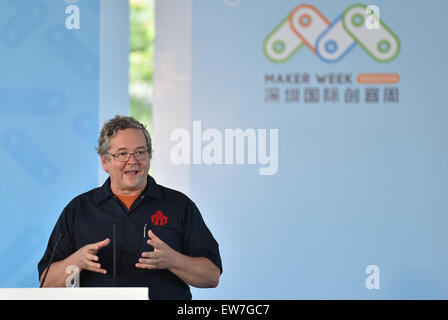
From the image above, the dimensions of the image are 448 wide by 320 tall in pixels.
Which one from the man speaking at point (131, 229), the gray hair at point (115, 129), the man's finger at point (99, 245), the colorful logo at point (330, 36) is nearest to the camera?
the man's finger at point (99, 245)

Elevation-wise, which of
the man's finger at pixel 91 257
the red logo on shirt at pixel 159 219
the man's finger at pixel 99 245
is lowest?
the man's finger at pixel 91 257

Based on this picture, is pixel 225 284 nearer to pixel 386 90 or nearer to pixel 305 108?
pixel 305 108

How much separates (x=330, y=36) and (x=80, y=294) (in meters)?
2.32

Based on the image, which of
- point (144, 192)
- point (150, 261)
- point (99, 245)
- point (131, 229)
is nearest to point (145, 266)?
point (150, 261)

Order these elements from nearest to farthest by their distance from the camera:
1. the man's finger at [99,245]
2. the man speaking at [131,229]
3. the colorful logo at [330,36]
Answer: the man's finger at [99,245], the man speaking at [131,229], the colorful logo at [330,36]

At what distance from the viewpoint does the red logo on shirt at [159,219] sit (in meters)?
2.68

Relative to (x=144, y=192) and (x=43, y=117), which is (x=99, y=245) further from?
(x=43, y=117)

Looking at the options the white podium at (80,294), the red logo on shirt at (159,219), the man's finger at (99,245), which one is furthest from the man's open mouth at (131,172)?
the white podium at (80,294)

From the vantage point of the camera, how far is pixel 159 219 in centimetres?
269

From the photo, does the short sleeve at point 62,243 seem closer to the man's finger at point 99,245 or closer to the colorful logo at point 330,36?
the man's finger at point 99,245

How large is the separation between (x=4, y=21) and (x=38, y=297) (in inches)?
89.6

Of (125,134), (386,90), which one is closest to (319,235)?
(386,90)

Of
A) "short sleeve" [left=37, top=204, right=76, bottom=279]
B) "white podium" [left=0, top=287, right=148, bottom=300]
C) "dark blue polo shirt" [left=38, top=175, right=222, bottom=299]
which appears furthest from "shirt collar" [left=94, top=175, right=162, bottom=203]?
"white podium" [left=0, top=287, right=148, bottom=300]

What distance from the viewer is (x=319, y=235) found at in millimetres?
3523
